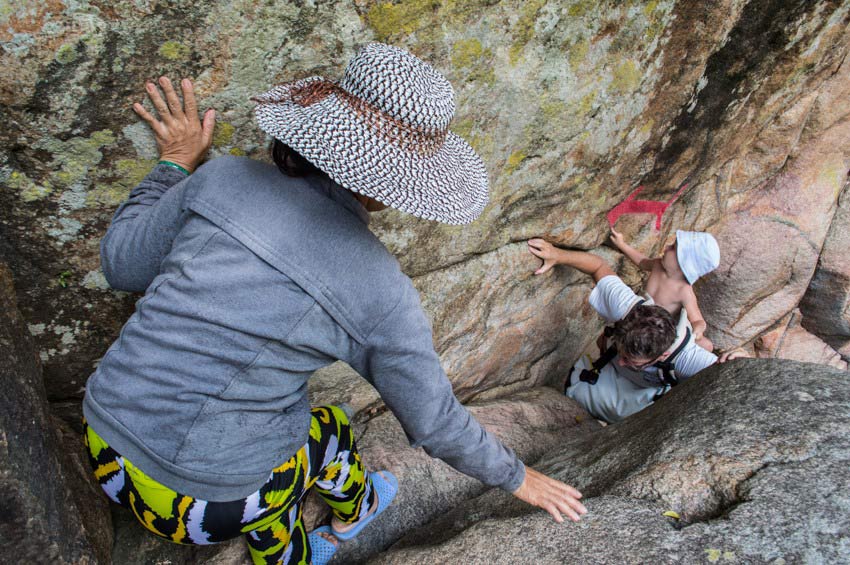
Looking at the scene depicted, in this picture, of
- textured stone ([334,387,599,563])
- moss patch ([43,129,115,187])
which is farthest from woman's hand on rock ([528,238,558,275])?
moss patch ([43,129,115,187])

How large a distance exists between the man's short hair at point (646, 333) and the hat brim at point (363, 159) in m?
2.22

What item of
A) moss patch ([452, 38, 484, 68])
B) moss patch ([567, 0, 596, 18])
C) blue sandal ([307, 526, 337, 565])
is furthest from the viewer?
blue sandal ([307, 526, 337, 565])

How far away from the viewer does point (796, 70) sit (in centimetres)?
395

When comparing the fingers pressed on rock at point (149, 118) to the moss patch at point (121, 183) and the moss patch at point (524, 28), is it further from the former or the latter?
the moss patch at point (524, 28)

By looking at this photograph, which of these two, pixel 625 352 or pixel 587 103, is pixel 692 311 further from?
pixel 587 103

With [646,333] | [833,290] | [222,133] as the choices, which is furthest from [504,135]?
[833,290]

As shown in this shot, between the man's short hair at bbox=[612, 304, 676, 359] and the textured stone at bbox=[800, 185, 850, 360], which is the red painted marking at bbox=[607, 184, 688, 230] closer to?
the man's short hair at bbox=[612, 304, 676, 359]

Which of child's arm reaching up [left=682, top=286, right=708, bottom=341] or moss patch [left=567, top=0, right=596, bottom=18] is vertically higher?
moss patch [left=567, top=0, right=596, bottom=18]

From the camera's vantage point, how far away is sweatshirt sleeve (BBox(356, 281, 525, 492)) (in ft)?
5.10

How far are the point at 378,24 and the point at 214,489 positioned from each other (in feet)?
5.86

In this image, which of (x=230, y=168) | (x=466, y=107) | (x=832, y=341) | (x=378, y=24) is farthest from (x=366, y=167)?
(x=832, y=341)

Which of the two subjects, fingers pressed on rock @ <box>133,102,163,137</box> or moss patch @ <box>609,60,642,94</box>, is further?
moss patch @ <box>609,60,642,94</box>

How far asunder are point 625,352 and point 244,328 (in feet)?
8.81

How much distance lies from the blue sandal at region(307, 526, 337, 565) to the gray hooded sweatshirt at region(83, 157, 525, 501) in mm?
1135
